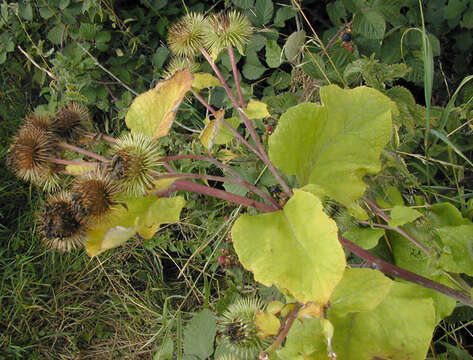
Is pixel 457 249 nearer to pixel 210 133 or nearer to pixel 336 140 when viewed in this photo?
pixel 336 140

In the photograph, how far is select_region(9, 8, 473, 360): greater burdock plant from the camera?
77 centimetres

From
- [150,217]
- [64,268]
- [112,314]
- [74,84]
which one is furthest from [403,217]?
[64,268]

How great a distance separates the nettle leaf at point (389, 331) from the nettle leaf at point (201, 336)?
0.47m

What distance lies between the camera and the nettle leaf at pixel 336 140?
922mm

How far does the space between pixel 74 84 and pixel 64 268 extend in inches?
38.7

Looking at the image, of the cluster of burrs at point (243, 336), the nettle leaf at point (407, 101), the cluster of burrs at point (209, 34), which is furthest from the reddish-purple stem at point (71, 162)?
the nettle leaf at point (407, 101)

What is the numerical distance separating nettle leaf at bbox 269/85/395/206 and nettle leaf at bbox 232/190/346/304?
0.40 ft

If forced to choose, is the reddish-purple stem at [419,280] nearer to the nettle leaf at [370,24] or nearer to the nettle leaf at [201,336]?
the nettle leaf at [201,336]

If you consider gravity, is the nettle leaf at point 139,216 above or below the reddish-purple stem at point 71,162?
below

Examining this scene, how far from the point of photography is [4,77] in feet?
7.80

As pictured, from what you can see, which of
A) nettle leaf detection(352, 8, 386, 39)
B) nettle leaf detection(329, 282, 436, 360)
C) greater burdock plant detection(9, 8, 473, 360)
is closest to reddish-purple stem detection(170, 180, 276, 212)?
greater burdock plant detection(9, 8, 473, 360)

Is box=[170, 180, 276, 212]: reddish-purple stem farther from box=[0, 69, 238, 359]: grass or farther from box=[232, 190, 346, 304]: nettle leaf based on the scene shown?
box=[0, 69, 238, 359]: grass

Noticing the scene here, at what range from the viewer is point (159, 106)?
0.88 m

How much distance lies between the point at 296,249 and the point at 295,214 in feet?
0.21
